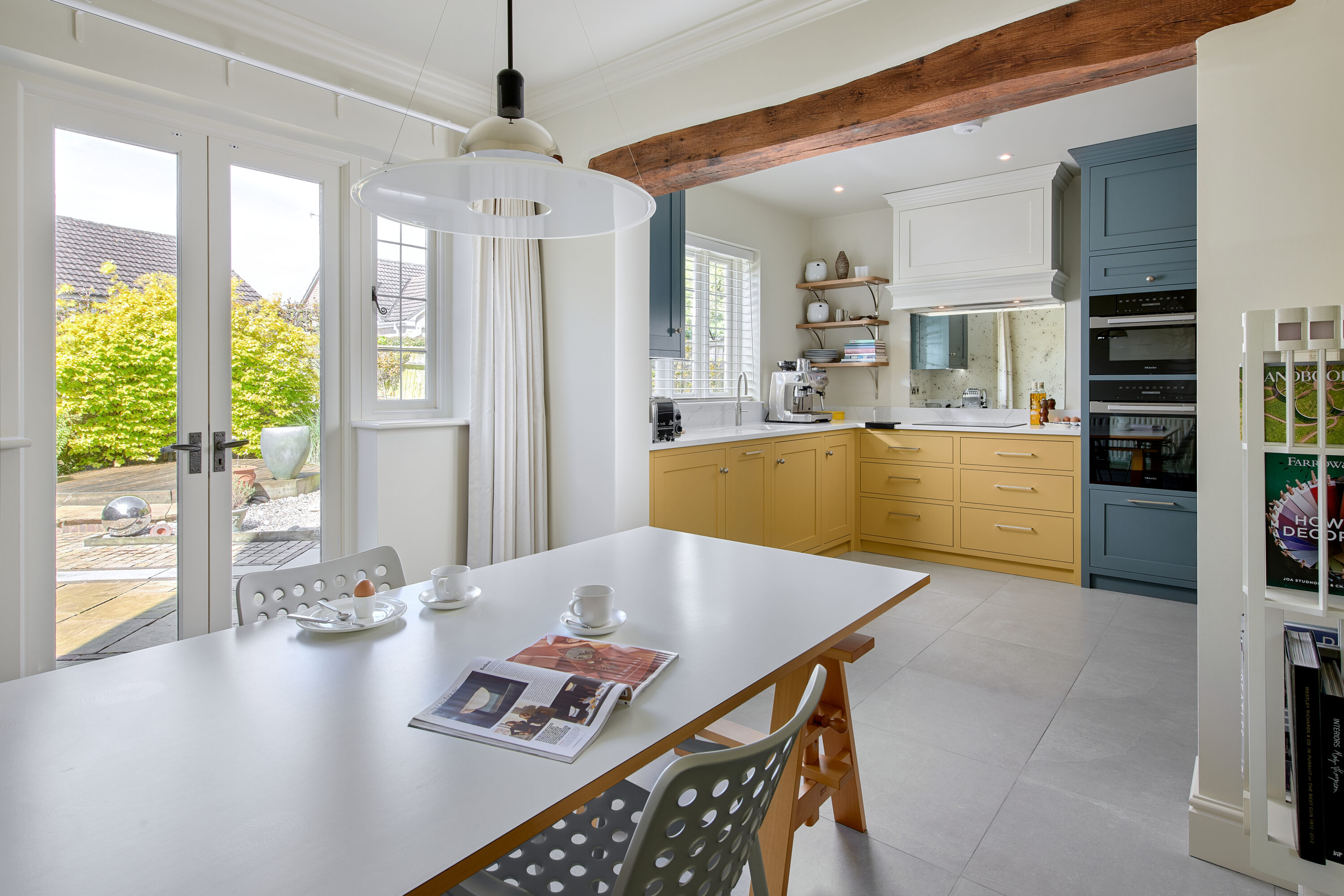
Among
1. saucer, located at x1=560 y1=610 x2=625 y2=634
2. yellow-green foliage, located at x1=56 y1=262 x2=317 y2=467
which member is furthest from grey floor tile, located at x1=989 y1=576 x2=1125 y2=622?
yellow-green foliage, located at x1=56 y1=262 x2=317 y2=467

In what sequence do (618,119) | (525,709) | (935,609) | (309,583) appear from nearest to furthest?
(525,709) < (309,583) < (618,119) < (935,609)

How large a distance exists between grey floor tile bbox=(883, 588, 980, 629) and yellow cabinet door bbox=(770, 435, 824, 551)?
29.5 inches

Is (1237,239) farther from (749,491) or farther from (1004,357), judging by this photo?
(1004,357)

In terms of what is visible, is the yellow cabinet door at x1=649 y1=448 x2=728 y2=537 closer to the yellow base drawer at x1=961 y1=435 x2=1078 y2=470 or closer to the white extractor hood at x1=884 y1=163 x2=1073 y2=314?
the yellow base drawer at x1=961 y1=435 x2=1078 y2=470

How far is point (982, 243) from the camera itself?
4.65 metres

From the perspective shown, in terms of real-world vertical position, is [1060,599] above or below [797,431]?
below

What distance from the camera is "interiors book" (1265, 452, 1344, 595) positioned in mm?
1405

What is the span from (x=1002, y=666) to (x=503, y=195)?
9.20 ft

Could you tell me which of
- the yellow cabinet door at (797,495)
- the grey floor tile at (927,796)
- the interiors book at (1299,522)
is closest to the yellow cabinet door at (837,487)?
the yellow cabinet door at (797,495)

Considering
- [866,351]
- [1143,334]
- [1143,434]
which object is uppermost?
[866,351]

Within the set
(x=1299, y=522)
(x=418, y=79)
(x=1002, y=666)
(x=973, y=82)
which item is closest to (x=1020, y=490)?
(x=1002, y=666)

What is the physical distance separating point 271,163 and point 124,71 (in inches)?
22.4

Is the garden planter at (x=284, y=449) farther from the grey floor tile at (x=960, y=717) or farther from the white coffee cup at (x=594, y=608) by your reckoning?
the grey floor tile at (x=960, y=717)

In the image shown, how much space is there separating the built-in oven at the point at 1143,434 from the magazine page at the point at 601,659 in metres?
3.74
